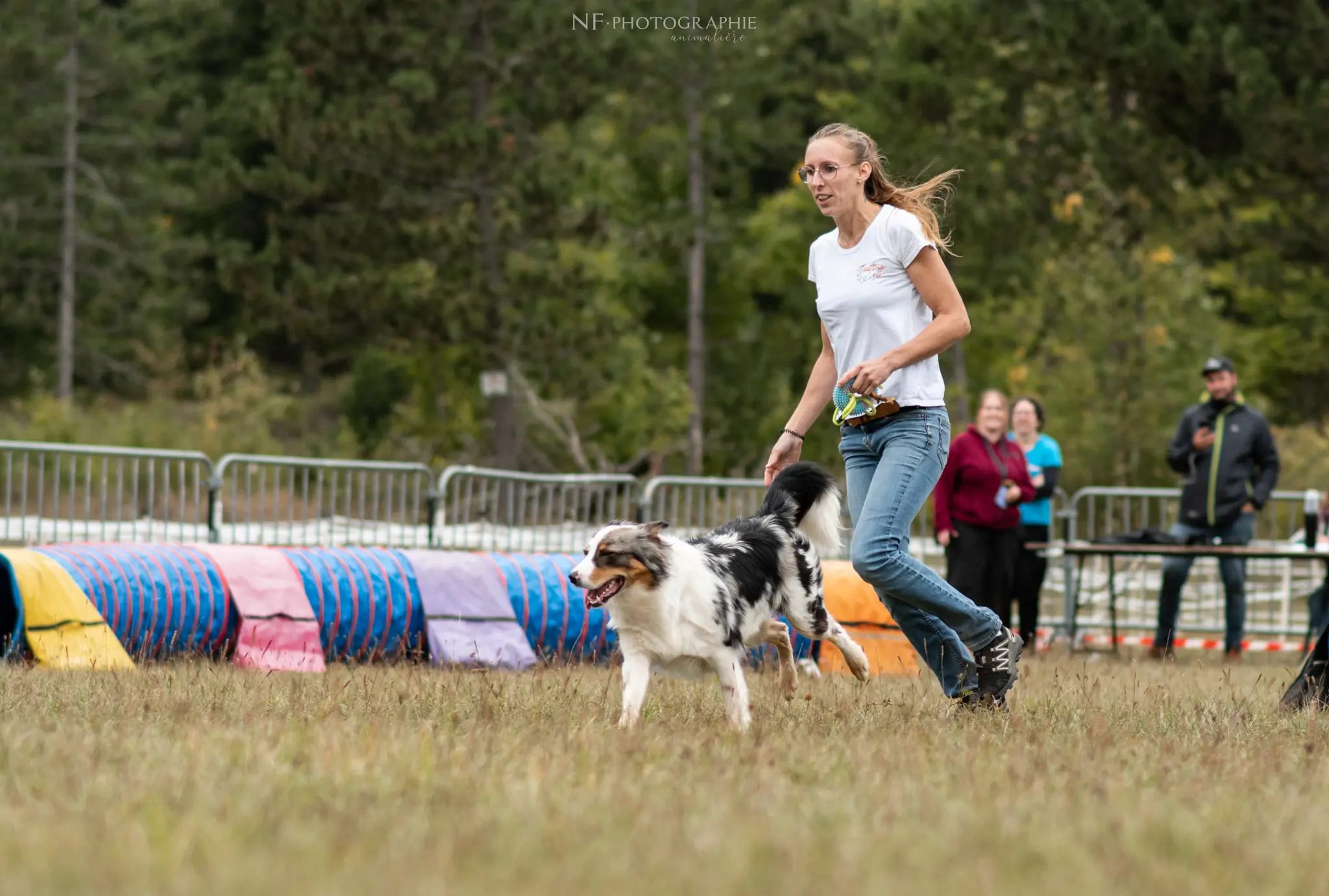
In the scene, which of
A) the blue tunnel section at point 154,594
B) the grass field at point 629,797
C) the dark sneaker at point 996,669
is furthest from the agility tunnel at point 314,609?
the dark sneaker at point 996,669

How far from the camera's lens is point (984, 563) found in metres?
11.7

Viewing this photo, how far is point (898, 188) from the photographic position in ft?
19.8

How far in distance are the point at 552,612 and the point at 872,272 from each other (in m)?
4.79

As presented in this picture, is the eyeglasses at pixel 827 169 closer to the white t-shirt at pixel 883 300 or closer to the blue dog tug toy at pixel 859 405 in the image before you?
the white t-shirt at pixel 883 300

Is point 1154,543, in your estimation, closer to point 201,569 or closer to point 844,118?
point 201,569

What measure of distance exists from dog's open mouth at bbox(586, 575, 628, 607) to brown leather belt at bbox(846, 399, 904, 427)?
3.27 feet

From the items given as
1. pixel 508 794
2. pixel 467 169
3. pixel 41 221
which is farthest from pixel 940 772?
pixel 41 221

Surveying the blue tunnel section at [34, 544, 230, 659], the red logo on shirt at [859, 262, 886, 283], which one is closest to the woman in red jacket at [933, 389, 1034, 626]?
the blue tunnel section at [34, 544, 230, 659]

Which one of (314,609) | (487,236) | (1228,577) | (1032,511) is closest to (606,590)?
(314,609)

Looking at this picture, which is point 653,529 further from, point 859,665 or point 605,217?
point 605,217

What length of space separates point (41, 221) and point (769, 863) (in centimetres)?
3030

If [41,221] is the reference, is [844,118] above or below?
above

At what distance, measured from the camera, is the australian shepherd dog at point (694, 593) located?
229 inches

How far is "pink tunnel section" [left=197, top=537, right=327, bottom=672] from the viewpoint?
8.85 m
